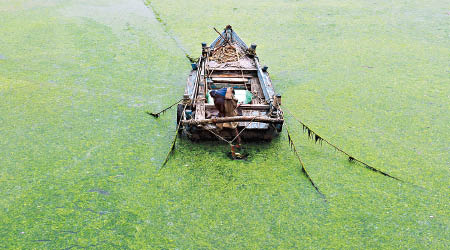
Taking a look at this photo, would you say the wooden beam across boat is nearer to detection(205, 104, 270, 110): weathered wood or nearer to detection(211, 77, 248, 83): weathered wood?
detection(205, 104, 270, 110): weathered wood

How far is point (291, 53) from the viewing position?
477 cm

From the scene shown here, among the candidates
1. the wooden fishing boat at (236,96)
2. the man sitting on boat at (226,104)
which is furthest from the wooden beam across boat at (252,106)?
the man sitting on boat at (226,104)

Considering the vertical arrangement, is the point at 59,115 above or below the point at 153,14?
below

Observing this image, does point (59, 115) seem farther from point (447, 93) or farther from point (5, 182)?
point (447, 93)

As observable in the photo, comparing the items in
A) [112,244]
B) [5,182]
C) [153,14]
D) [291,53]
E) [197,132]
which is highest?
[153,14]

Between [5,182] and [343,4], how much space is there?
587 cm

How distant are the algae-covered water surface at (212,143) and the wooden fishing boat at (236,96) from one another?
158mm

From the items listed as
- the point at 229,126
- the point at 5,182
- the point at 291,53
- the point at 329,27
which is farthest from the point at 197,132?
the point at 329,27

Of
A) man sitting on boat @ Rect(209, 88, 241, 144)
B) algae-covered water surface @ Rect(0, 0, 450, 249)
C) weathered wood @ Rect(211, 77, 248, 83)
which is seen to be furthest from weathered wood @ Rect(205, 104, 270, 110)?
weathered wood @ Rect(211, 77, 248, 83)

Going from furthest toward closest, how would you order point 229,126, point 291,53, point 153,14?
1. point 153,14
2. point 291,53
3. point 229,126

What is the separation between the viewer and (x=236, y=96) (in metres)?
3.51

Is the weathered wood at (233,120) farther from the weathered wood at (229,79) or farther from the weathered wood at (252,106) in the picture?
the weathered wood at (229,79)

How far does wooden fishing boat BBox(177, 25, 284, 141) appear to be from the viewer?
2.95m

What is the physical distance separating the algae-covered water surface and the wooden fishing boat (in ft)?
0.52
